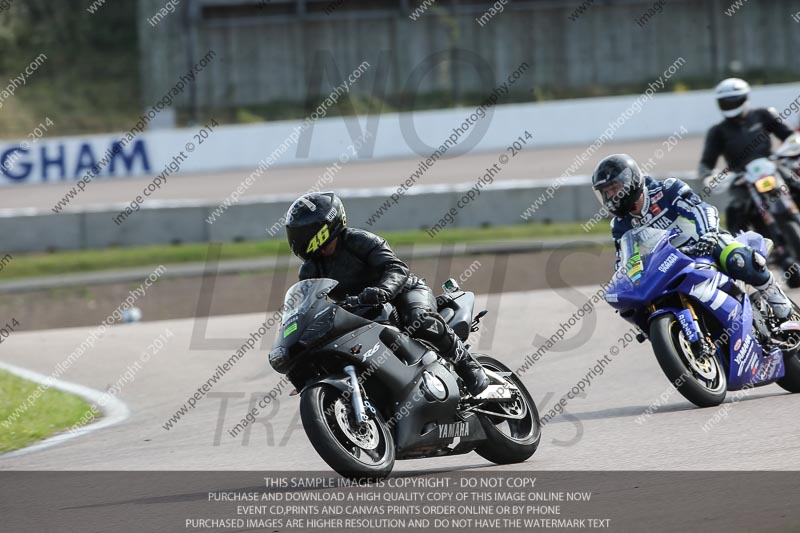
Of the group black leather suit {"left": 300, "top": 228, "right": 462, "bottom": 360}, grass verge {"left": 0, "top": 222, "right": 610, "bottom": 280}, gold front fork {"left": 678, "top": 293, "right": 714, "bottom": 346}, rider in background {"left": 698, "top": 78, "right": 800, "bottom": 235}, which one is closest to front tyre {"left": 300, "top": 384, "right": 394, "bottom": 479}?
black leather suit {"left": 300, "top": 228, "right": 462, "bottom": 360}

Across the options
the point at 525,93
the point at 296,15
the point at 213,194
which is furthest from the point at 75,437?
the point at 296,15

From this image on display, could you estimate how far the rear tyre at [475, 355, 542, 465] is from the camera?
7016mm

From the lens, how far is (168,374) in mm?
12414

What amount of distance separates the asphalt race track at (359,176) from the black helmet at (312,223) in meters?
20.2

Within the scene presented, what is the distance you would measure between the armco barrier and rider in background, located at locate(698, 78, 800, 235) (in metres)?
8.73

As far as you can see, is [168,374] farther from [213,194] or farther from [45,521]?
[213,194]

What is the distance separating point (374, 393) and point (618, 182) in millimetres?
2687

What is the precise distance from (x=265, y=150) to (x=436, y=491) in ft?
86.0

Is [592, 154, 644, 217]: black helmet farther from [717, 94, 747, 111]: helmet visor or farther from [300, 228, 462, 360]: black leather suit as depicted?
[717, 94, 747, 111]: helmet visor

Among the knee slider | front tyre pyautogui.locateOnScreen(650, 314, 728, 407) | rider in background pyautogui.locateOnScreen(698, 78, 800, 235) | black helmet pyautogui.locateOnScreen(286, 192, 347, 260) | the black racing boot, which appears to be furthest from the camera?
rider in background pyautogui.locateOnScreen(698, 78, 800, 235)

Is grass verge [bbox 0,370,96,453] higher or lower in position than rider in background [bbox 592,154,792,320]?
lower

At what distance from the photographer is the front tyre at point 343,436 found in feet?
19.9

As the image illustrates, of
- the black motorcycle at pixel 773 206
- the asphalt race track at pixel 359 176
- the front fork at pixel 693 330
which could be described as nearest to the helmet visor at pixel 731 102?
A: the black motorcycle at pixel 773 206

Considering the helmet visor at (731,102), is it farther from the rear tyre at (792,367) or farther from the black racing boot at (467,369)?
the black racing boot at (467,369)
